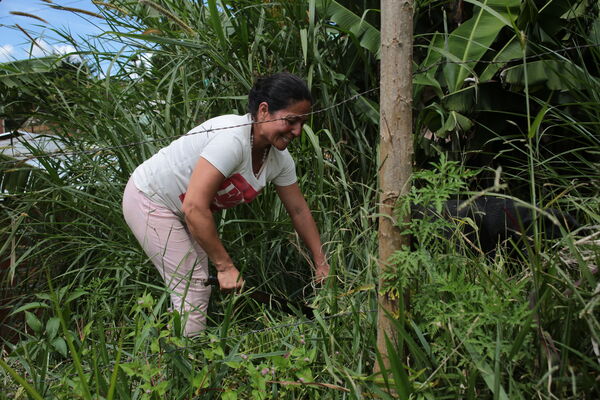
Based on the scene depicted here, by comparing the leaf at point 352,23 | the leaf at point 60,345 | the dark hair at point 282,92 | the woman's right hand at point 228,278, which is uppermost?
the leaf at point 352,23

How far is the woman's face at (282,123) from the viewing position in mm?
2568

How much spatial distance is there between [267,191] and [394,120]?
1.40 metres

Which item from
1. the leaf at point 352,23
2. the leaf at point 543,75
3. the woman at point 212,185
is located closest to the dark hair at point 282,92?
the woman at point 212,185

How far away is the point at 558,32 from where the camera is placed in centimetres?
377

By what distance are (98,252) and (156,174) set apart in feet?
2.99

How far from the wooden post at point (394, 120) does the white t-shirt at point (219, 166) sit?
2.62 ft

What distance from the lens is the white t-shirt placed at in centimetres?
255

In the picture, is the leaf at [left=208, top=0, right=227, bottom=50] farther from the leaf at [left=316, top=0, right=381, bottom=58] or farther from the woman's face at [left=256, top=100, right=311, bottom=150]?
the woman's face at [left=256, top=100, right=311, bottom=150]

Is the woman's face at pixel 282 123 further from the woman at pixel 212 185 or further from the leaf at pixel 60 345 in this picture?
the leaf at pixel 60 345

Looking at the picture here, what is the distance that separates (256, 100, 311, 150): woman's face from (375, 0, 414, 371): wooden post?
25.5 inches

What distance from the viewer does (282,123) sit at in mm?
2568

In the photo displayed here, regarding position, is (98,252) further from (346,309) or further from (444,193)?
(444,193)

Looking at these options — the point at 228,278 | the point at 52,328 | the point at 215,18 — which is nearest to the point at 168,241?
the point at 228,278

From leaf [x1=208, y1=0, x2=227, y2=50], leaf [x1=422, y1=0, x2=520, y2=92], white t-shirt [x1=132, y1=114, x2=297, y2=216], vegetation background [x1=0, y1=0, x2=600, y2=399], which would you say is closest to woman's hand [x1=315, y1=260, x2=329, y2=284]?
vegetation background [x1=0, y1=0, x2=600, y2=399]
